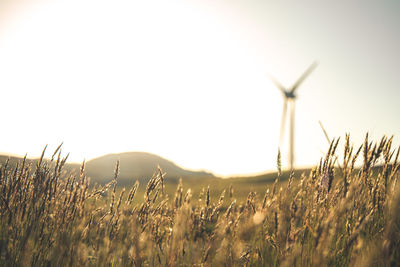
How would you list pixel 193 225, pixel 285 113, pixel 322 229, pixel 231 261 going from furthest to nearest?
pixel 285 113
pixel 231 261
pixel 193 225
pixel 322 229

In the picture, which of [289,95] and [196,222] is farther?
[289,95]

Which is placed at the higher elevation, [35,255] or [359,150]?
[359,150]

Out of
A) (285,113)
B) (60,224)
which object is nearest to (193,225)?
(60,224)

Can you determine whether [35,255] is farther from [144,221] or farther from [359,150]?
[359,150]

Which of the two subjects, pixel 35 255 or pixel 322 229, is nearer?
pixel 322 229

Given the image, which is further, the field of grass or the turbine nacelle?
the turbine nacelle

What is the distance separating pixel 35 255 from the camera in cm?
204

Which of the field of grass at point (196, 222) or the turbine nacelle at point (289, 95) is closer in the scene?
the field of grass at point (196, 222)

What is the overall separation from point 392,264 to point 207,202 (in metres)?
1.11

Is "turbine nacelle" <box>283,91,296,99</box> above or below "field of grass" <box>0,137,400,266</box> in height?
above

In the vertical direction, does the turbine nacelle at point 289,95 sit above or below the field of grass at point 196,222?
above

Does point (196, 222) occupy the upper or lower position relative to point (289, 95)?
lower

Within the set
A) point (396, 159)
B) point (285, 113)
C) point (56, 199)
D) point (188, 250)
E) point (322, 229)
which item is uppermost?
point (285, 113)

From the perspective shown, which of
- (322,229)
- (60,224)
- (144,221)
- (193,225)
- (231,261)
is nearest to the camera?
(322,229)
